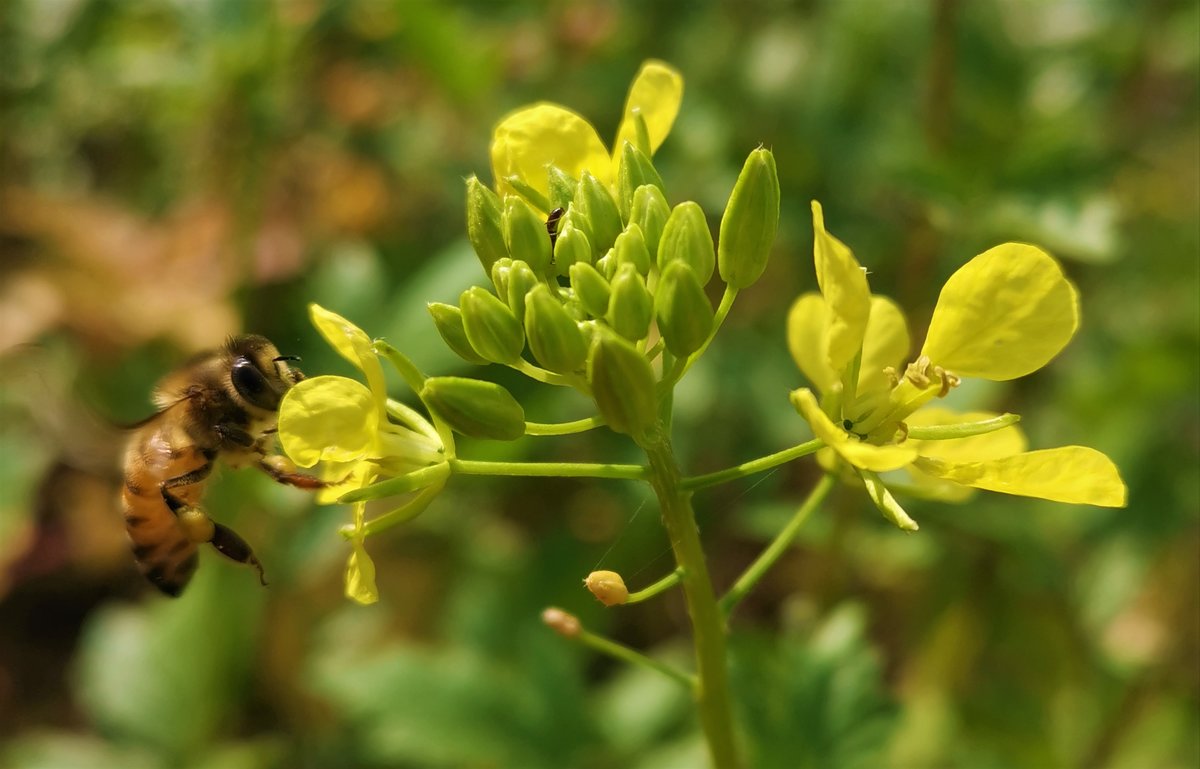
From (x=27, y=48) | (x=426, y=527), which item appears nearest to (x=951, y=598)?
(x=426, y=527)

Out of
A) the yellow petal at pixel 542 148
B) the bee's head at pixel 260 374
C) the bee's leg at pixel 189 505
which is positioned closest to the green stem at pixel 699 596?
the yellow petal at pixel 542 148

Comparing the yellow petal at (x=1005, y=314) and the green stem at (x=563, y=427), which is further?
the green stem at (x=563, y=427)

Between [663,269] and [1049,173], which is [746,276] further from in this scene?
[1049,173]

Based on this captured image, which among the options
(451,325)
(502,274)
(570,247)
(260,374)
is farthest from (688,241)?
(260,374)

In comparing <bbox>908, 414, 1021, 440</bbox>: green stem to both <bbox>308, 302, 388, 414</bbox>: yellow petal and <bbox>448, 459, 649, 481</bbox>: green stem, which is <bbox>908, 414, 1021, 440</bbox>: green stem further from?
<bbox>308, 302, 388, 414</bbox>: yellow petal

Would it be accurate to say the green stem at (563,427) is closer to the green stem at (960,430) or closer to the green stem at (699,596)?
the green stem at (699,596)

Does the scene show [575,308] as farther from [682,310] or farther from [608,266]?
[682,310]

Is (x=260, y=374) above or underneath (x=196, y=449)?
above
